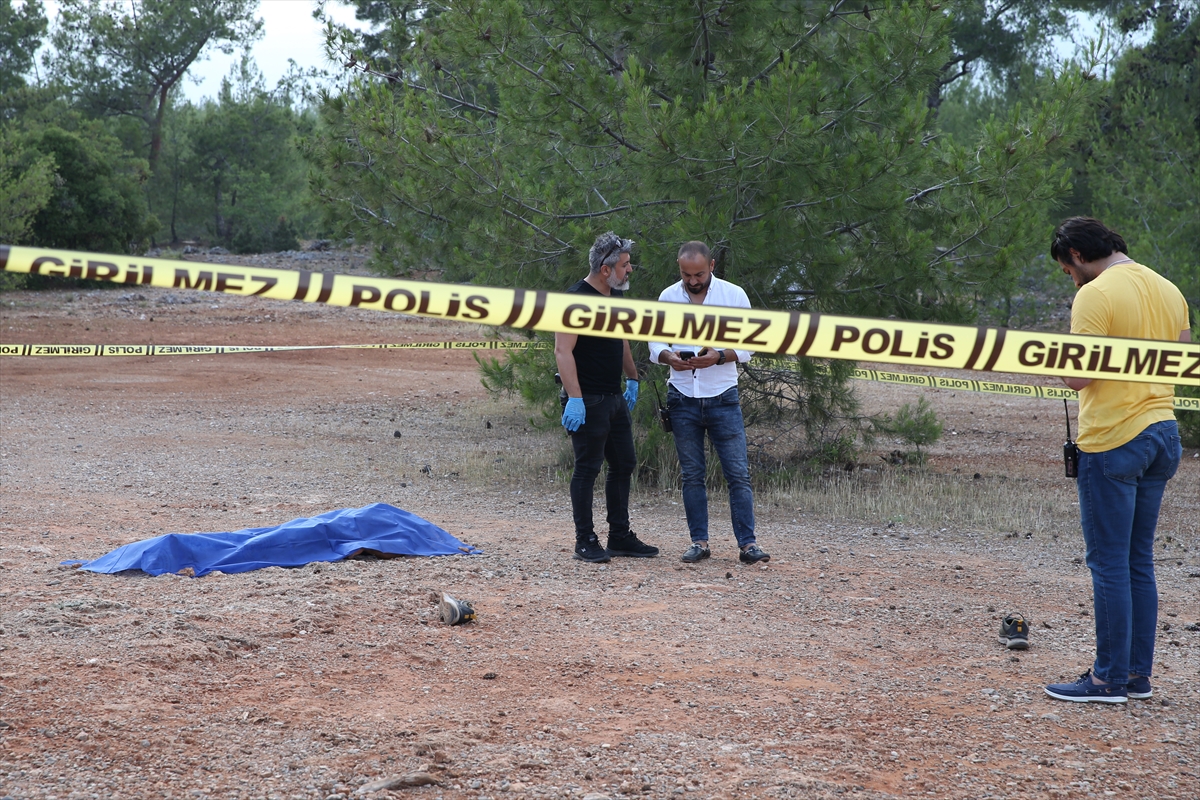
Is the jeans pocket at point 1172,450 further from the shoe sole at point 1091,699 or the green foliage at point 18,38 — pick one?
the green foliage at point 18,38

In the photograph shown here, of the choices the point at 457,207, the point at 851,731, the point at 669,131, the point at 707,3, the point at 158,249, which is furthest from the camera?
the point at 158,249

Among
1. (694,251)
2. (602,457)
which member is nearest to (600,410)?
(602,457)

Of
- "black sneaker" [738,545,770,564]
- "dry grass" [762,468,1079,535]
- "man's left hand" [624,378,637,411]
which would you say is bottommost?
"black sneaker" [738,545,770,564]

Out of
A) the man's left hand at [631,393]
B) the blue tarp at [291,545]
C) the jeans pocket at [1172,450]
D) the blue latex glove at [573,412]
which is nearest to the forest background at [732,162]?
the man's left hand at [631,393]

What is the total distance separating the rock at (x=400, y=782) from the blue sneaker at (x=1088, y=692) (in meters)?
2.37

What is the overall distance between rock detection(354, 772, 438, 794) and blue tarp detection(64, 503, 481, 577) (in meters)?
2.80

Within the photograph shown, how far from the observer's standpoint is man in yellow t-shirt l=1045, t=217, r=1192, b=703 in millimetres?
3633

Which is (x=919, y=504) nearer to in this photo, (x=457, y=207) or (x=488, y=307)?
(x=457, y=207)

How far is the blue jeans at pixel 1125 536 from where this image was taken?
12.0 ft

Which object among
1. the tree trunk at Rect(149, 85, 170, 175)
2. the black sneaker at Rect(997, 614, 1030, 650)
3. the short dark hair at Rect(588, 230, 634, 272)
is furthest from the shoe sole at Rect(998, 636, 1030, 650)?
the tree trunk at Rect(149, 85, 170, 175)

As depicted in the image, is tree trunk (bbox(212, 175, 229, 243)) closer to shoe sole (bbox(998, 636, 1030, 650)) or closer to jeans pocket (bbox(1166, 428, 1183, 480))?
shoe sole (bbox(998, 636, 1030, 650))

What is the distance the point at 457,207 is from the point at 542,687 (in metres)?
5.61

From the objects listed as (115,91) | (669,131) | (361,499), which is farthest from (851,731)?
(115,91)

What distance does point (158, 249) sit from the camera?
38.9 meters
